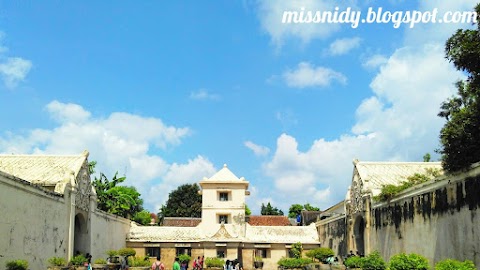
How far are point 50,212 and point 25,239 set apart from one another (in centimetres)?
221

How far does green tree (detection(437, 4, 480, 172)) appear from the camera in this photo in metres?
12.2

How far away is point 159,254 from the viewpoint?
33188 millimetres

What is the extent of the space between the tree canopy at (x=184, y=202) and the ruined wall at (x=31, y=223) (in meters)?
33.6

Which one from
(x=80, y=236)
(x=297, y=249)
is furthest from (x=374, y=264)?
(x=297, y=249)

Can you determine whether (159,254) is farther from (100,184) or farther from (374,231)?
(374,231)

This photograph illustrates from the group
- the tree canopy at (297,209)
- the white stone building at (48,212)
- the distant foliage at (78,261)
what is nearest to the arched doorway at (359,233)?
the distant foliage at (78,261)

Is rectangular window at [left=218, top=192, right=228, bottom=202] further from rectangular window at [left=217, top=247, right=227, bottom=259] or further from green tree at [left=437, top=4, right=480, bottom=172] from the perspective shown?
green tree at [left=437, top=4, right=480, bottom=172]

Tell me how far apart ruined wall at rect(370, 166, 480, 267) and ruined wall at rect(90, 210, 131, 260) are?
44.7ft

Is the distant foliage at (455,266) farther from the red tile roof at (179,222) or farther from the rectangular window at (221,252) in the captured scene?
the red tile roof at (179,222)

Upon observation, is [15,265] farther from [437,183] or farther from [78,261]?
[437,183]

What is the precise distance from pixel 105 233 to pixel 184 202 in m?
27.8

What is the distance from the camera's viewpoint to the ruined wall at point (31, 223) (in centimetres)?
1603

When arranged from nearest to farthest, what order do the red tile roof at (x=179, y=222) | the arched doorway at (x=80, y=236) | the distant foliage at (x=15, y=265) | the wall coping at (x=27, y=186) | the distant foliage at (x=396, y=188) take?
the distant foliage at (x=15, y=265) → the wall coping at (x=27, y=186) → the distant foliage at (x=396, y=188) → the arched doorway at (x=80, y=236) → the red tile roof at (x=179, y=222)

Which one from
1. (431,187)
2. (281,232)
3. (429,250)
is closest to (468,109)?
(431,187)
